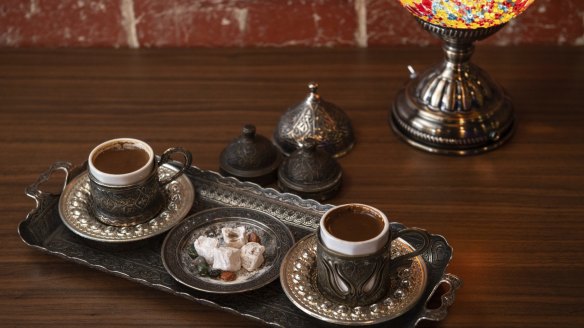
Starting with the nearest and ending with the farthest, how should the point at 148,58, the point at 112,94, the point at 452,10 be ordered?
the point at 452,10, the point at 112,94, the point at 148,58

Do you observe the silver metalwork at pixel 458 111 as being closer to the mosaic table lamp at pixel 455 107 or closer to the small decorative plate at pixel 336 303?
the mosaic table lamp at pixel 455 107

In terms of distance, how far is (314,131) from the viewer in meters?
1.22

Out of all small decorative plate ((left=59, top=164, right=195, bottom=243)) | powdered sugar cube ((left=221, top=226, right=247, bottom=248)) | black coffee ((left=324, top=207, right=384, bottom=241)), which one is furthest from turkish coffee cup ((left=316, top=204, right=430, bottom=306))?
small decorative plate ((left=59, top=164, right=195, bottom=243))

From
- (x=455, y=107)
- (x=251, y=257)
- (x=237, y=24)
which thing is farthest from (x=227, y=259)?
(x=237, y=24)

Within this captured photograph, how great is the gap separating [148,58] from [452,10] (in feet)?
1.96

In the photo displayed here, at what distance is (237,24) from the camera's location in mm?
1522

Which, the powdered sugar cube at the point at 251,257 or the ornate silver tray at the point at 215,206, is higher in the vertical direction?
the powdered sugar cube at the point at 251,257

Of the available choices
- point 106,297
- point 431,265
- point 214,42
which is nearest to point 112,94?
point 214,42

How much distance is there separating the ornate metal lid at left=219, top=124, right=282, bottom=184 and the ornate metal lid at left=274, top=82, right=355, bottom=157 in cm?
5

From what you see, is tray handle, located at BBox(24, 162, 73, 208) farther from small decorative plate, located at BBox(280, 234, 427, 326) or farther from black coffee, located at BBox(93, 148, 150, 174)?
small decorative plate, located at BBox(280, 234, 427, 326)

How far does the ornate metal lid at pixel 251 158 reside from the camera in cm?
117

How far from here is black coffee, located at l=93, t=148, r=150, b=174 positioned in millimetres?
1063

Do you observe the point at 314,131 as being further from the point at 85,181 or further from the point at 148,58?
the point at 148,58

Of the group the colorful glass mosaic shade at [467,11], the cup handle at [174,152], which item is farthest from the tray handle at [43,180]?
the colorful glass mosaic shade at [467,11]
